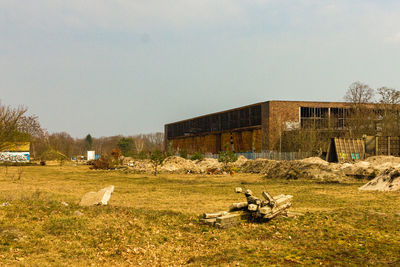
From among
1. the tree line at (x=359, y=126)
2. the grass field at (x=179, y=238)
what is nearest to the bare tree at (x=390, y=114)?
the tree line at (x=359, y=126)

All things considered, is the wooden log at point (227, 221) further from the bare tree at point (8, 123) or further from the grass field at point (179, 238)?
the bare tree at point (8, 123)

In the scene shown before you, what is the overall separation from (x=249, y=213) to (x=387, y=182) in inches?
434

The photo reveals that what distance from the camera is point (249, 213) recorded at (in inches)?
430

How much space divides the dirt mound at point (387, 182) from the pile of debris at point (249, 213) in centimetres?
Answer: 944

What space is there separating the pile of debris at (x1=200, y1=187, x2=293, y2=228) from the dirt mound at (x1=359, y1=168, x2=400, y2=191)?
944cm

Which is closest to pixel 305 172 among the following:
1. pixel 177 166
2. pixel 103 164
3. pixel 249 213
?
pixel 249 213

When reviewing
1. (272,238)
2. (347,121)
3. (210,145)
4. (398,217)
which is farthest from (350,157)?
(210,145)

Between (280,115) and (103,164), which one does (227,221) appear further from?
(280,115)

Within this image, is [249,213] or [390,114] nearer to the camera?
[249,213]

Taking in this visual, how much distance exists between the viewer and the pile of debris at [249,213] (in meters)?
10.3

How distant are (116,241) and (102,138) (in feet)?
566

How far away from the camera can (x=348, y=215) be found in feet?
38.0

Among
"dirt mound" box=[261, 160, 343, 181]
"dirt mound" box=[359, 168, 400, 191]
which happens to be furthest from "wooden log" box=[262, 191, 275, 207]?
"dirt mound" box=[261, 160, 343, 181]

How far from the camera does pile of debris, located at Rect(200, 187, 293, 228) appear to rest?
10.3 meters
